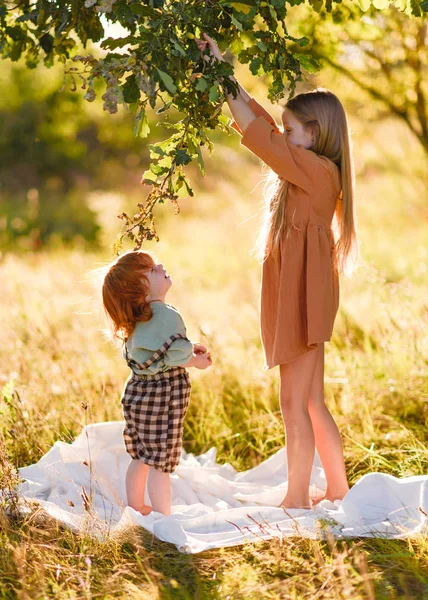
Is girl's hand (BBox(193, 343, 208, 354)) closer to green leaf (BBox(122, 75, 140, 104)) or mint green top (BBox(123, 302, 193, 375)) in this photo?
mint green top (BBox(123, 302, 193, 375))

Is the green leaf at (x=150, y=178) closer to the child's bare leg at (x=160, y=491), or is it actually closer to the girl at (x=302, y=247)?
the girl at (x=302, y=247)

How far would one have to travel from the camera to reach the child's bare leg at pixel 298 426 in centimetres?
366

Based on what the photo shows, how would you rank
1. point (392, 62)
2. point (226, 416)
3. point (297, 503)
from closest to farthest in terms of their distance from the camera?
point (297, 503)
point (226, 416)
point (392, 62)

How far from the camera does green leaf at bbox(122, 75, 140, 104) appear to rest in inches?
111

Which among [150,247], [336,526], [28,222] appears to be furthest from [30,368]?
[28,222]

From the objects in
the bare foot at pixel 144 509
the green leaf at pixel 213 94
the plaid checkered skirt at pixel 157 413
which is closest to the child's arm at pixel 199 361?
the plaid checkered skirt at pixel 157 413

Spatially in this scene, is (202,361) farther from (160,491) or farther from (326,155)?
(326,155)

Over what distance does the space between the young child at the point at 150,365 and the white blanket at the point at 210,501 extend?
0.63 ft

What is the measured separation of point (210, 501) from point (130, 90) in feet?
7.14

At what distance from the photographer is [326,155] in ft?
11.9

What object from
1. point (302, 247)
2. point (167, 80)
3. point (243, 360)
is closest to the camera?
point (167, 80)

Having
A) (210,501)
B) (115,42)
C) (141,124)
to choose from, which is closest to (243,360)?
(210,501)

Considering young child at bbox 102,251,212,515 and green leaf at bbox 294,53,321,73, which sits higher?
green leaf at bbox 294,53,321,73

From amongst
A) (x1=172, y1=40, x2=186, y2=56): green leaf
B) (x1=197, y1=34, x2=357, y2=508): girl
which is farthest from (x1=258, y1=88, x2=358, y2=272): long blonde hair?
(x1=172, y1=40, x2=186, y2=56): green leaf
